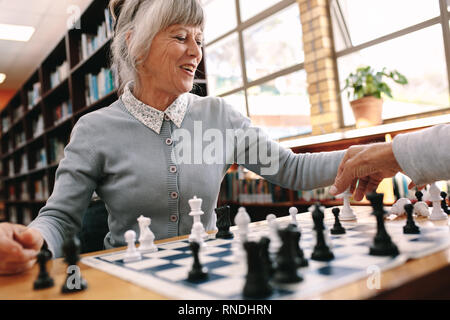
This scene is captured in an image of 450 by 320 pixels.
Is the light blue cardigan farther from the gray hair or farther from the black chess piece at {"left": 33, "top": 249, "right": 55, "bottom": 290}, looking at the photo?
the black chess piece at {"left": 33, "top": 249, "right": 55, "bottom": 290}

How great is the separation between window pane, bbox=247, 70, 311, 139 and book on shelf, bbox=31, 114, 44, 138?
3.22 m

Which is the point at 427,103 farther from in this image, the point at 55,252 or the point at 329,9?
the point at 55,252

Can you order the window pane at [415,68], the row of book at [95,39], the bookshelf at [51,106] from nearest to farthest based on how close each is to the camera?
the window pane at [415,68] → the row of book at [95,39] → the bookshelf at [51,106]

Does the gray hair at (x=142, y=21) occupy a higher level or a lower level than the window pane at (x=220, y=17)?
lower

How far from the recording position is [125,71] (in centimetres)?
165

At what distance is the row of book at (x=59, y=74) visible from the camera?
4.73m

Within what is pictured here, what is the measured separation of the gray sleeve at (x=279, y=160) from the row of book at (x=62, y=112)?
3.52 m

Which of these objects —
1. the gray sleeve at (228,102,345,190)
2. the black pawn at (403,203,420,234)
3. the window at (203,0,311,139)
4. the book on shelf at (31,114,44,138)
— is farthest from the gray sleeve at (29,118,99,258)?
the book on shelf at (31,114,44,138)

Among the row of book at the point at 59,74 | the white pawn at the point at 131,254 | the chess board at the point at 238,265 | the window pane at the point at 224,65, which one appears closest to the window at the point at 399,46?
the window pane at the point at 224,65

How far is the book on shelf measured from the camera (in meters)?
5.73

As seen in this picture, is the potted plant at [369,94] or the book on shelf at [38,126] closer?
the potted plant at [369,94]

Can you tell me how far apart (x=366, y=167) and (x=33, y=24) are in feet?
16.9

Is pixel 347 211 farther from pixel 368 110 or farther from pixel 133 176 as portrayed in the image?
pixel 368 110

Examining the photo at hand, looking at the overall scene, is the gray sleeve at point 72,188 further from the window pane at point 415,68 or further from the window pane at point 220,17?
the window pane at point 220,17
